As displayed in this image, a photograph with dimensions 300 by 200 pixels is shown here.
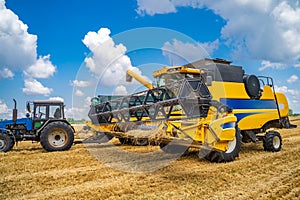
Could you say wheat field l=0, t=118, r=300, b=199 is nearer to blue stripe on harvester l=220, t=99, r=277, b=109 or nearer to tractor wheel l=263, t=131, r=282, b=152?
tractor wheel l=263, t=131, r=282, b=152

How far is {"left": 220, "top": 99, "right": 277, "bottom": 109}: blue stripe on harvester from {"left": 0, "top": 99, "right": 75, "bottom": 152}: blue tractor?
5.63m

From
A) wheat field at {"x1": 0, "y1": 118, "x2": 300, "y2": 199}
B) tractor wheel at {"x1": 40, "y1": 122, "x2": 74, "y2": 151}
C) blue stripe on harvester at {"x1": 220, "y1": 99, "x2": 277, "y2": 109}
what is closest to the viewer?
wheat field at {"x1": 0, "y1": 118, "x2": 300, "y2": 199}

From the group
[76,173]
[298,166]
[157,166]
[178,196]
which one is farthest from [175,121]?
[298,166]

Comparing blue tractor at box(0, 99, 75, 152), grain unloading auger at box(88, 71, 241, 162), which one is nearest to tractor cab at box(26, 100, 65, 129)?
blue tractor at box(0, 99, 75, 152)

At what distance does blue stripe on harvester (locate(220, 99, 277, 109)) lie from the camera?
6616 millimetres

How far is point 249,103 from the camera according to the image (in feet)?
23.4

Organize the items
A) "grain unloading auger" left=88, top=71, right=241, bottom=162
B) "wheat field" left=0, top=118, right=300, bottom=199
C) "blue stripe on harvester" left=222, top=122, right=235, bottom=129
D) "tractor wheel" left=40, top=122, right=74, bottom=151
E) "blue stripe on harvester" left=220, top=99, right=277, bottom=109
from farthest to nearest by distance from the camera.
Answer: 1. "tractor wheel" left=40, top=122, right=74, bottom=151
2. "blue stripe on harvester" left=220, top=99, right=277, bottom=109
3. "blue stripe on harvester" left=222, top=122, right=235, bottom=129
4. "grain unloading auger" left=88, top=71, right=241, bottom=162
5. "wheat field" left=0, top=118, right=300, bottom=199

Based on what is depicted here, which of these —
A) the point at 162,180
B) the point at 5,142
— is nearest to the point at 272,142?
the point at 162,180

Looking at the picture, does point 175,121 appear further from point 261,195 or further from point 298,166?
point 298,166

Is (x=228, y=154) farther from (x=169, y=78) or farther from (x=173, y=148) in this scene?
(x=169, y=78)

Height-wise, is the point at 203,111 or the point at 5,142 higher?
the point at 203,111

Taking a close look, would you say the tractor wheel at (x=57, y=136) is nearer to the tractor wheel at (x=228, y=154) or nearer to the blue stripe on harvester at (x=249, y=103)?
the tractor wheel at (x=228, y=154)

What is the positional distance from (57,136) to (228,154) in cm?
611

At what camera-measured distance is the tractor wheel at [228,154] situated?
5824 millimetres
